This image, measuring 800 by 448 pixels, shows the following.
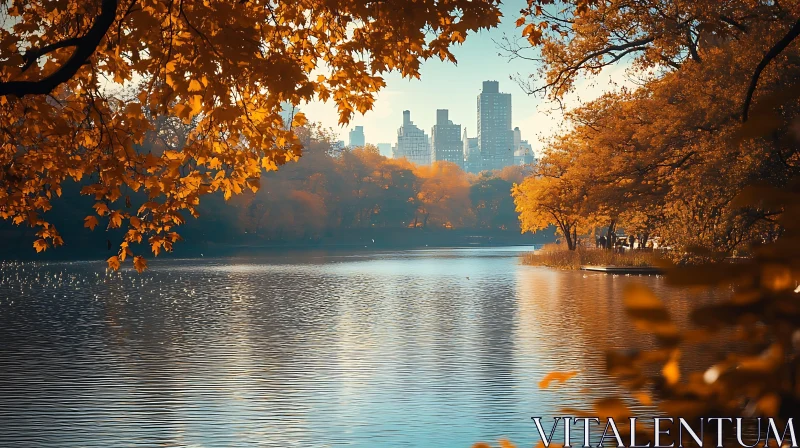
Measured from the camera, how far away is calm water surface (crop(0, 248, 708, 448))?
33.3 feet

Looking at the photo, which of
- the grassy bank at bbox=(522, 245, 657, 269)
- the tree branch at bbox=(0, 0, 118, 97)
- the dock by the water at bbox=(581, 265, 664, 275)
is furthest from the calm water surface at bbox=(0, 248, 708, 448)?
the grassy bank at bbox=(522, 245, 657, 269)

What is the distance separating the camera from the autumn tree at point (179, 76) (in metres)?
8.70

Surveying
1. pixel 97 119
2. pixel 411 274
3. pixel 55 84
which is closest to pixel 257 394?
pixel 97 119

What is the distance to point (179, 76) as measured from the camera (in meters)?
8.70

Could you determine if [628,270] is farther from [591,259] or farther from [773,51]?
[773,51]

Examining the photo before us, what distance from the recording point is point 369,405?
37.8 feet

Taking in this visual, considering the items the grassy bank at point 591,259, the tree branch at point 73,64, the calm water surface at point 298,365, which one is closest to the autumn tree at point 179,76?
the tree branch at point 73,64

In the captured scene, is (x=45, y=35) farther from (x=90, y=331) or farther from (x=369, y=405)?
(x=90, y=331)

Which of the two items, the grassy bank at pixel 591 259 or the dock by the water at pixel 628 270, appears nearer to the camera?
the dock by the water at pixel 628 270

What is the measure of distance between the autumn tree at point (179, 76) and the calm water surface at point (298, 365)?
200 centimetres

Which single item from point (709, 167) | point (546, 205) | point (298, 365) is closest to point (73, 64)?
point (298, 365)

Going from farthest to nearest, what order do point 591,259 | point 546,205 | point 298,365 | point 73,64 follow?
point 546,205, point 591,259, point 298,365, point 73,64

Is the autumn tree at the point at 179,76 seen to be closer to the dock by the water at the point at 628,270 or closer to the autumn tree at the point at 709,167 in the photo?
the autumn tree at the point at 709,167

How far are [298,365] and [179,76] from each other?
7.19 metres
